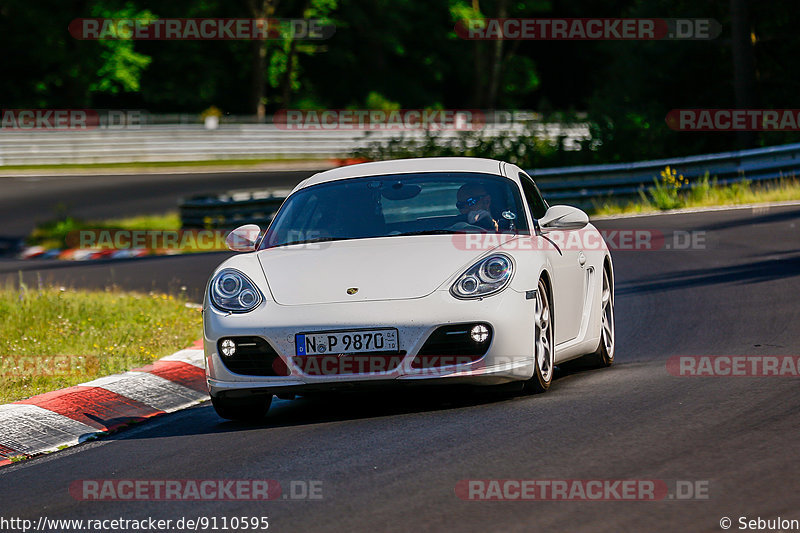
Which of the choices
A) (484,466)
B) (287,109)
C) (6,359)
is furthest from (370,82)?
(484,466)

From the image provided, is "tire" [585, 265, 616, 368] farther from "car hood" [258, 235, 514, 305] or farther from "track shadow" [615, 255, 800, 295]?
"track shadow" [615, 255, 800, 295]

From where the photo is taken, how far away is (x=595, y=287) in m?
8.96

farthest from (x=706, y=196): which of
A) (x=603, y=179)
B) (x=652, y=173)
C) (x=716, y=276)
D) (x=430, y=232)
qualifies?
(x=430, y=232)

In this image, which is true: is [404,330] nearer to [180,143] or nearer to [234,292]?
[234,292]

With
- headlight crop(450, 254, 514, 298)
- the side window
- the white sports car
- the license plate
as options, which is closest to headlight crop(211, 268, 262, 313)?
the white sports car

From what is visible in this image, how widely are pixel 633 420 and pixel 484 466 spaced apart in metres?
1.15

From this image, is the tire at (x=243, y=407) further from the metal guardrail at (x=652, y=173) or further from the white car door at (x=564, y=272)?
the metal guardrail at (x=652, y=173)

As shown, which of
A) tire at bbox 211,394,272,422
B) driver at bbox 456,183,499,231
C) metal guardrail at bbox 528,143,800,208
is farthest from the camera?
metal guardrail at bbox 528,143,800,208

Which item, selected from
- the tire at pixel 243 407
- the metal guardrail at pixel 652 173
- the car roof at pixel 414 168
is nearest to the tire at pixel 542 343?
the car roof at pixel 414 168

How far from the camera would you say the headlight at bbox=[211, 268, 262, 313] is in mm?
7387

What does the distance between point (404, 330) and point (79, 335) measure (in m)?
5.16

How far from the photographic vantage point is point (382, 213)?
8250mm

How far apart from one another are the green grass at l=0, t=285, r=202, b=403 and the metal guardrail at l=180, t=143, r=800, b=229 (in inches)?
355

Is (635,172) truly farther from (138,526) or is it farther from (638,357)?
(138,526)
